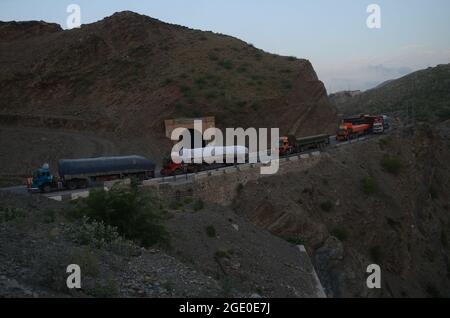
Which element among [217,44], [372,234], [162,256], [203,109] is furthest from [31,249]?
[217,44]

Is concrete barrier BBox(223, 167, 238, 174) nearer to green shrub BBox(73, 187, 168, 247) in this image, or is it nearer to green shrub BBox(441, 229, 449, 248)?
green shrub BBox(73, 187, 168, 247)

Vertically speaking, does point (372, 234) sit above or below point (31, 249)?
below

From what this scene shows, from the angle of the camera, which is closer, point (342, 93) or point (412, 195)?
point (412, 195)

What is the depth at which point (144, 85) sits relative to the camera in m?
47.4

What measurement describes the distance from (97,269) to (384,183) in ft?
87.5

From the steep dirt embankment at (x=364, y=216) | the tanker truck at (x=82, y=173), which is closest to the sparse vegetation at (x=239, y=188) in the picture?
the steep dirt embankment at (x=364, y=216)

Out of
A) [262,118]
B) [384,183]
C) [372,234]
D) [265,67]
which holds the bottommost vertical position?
[372,234]

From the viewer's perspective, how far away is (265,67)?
52000mm

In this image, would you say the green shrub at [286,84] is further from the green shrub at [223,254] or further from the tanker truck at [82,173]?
the green shrub at [223,254]

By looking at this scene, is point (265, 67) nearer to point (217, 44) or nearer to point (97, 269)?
point (217, 44)

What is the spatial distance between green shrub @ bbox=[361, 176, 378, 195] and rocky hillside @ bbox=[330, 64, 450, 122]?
93.2 ft

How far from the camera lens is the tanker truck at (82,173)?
26.1m

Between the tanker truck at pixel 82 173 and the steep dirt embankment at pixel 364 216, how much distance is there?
6.07 m
